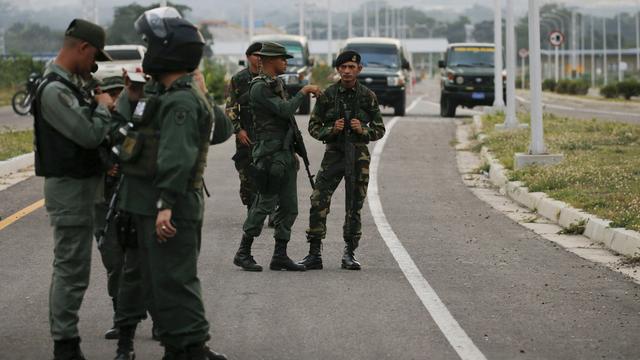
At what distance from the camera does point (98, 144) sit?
7.56m

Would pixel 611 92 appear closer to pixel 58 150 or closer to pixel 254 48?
pixel 254 48

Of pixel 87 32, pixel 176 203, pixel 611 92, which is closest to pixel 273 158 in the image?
pixel 87 32

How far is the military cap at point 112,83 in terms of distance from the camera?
8586 mm

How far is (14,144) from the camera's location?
80.9ft

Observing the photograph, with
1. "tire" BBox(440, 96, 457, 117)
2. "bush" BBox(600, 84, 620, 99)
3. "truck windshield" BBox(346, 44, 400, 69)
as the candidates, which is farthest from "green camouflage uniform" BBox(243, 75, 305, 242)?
"bush" BBox(600, 84, 620, 99)

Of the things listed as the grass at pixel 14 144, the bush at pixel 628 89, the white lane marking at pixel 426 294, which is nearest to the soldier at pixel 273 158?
the white lane marking at pixel 426 294

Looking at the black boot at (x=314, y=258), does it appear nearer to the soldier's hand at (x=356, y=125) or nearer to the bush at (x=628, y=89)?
the soldier's hand at (x=356, y=125)

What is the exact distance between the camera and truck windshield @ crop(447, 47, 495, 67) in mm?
42469

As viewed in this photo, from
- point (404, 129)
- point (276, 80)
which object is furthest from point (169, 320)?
point (404, 129)

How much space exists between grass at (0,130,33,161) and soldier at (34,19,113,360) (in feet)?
48.0

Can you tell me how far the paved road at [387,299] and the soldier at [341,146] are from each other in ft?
0.99

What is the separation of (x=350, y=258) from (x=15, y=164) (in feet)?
37.2

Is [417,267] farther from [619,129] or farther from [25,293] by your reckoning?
[619,129]

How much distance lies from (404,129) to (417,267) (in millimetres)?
19936
